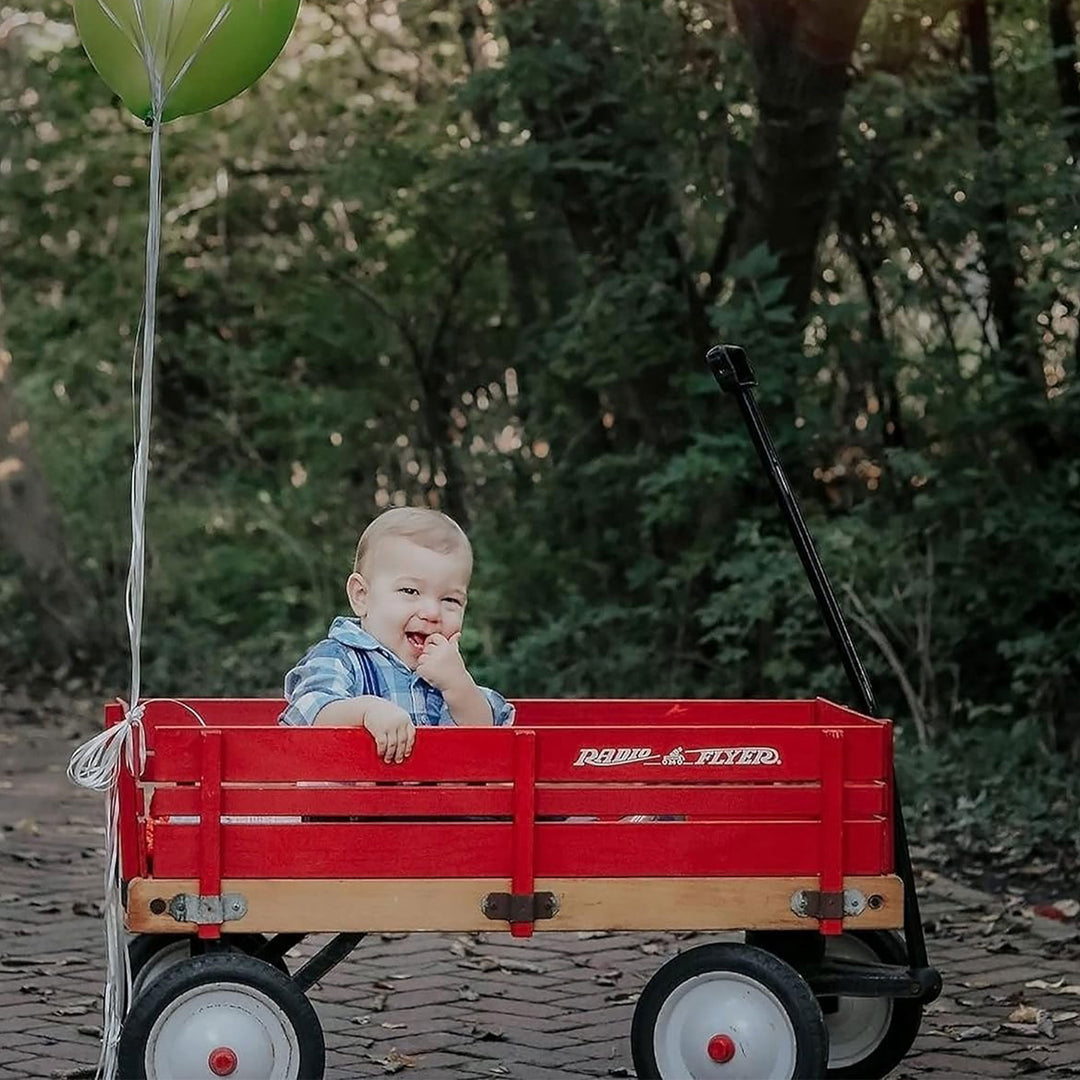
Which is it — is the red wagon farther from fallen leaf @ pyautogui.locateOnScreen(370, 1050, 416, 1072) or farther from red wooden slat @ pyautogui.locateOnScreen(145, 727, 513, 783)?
fallen leaf @ pyautogui.locateOnScreen(370, 1050, 416, 1072)

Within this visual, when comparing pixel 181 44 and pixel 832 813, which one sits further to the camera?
pixel 181 44

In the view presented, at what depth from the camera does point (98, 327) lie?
14.9 m

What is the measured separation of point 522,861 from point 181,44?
187cm

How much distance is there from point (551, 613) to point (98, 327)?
204 inches

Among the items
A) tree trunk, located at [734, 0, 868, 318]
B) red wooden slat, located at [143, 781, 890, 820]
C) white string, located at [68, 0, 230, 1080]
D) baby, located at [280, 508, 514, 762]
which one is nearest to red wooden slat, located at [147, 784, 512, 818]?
red wooden slat, located at [143, 781, 890, 820]

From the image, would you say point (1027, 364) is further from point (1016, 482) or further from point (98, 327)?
point (98, 327)

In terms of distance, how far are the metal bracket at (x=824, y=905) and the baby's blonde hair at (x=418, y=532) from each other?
0.93 metres

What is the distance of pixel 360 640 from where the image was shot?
411cm

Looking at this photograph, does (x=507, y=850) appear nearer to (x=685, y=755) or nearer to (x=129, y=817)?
(x=685, y=755)

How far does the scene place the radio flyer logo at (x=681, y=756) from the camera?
12.7ft

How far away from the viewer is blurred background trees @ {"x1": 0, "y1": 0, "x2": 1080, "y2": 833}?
8875 millimetres

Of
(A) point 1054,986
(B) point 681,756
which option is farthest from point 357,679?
(A) point 1054,986

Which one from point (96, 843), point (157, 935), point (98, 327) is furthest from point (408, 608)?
point (98, 327)

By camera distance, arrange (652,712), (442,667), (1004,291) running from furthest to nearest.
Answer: (1004,291), (652,712), (442,667)
